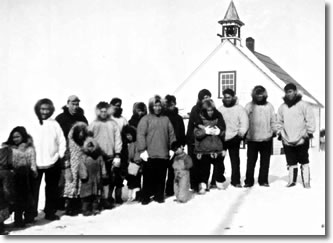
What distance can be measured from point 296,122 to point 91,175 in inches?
108

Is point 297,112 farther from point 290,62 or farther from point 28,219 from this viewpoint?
point 28,219

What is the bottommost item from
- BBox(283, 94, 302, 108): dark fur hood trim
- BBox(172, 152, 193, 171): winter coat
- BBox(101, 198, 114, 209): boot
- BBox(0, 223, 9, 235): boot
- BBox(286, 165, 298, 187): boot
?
BBox(0, 223, 9, 235): boot

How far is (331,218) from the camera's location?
554cm

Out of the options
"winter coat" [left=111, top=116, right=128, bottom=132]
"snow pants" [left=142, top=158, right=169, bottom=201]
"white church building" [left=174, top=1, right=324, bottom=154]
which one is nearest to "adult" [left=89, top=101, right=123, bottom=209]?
"winter coat" [left=111, top=116, right=128, bottom=132]

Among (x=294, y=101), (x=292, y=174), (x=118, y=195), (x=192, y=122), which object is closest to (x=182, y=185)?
A: (x=118, y=195)

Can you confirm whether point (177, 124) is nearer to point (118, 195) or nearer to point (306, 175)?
point (118, 195)

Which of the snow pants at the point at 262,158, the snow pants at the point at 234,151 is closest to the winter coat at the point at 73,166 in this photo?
the snow pants at the point at 234,151

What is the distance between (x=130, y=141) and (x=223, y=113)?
1.38m

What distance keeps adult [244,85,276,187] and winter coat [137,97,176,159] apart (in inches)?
51.4

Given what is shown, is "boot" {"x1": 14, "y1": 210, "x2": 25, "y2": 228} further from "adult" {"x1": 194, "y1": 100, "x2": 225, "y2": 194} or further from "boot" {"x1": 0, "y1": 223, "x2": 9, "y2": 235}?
"adult" {"x1": 194, "y1": 100, "x2": 225, "y2": 194}

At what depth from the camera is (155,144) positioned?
232 inches

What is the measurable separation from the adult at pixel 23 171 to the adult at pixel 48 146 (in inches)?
3.4

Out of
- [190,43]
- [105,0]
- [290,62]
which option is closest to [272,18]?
[290,62]

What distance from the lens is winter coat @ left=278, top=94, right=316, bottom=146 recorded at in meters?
6.24
